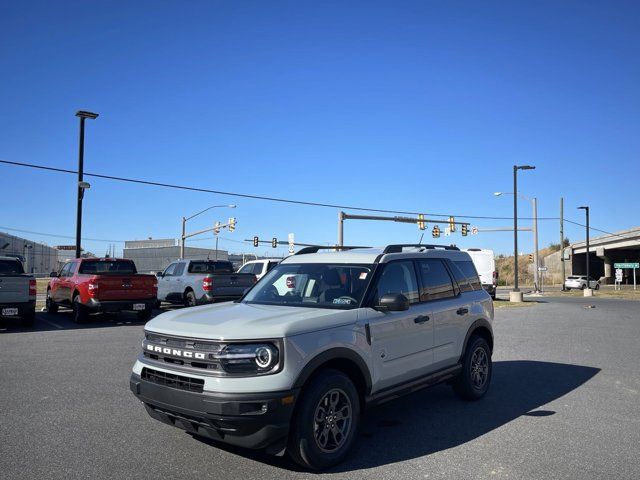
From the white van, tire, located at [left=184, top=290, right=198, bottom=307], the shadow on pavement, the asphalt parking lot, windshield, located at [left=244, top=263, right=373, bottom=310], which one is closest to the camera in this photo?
the asphalt parking lot

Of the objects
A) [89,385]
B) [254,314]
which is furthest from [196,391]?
[89,385]

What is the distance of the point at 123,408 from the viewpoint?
620cm

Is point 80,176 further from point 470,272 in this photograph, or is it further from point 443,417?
point 443,417

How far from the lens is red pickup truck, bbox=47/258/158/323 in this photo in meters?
14.5

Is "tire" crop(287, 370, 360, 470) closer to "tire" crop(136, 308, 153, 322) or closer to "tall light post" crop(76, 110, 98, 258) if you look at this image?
"tire" crop(136, 308, 153, 322)

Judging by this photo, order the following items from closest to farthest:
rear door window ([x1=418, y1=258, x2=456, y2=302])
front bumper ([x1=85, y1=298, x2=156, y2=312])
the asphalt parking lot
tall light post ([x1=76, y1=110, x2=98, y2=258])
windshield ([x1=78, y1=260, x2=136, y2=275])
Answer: the asphalt parking lot
rear door window ([x1=418, y1=258, x2=456, y2=302])
front bumper ([x1=85, y1=298, x2=156, y2=312])
windshield ([x1=78, y1=260, x2=136, y2=275])
tall light post ([x1=76, y1=110, x2=98, y2=258])

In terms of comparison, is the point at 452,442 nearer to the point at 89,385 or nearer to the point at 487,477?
the point at 487,477

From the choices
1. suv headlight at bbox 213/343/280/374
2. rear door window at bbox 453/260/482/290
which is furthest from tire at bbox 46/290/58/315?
suv headlight at bbox 213/343/280/374

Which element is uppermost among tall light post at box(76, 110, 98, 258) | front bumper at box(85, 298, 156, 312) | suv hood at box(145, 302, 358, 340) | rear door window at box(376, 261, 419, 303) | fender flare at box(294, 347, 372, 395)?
tall light post at box(76, 110, 98, 258)

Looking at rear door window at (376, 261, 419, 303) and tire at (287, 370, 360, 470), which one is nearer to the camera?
tire at (287, 370, 360, 470)

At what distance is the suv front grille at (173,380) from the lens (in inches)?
166

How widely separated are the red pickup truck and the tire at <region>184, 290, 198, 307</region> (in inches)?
61.9

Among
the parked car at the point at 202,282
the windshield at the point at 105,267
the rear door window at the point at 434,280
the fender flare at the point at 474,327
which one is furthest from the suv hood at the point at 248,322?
the parked car at the point at 202,282

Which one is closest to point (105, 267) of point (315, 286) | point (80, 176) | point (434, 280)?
point (80, 176)
